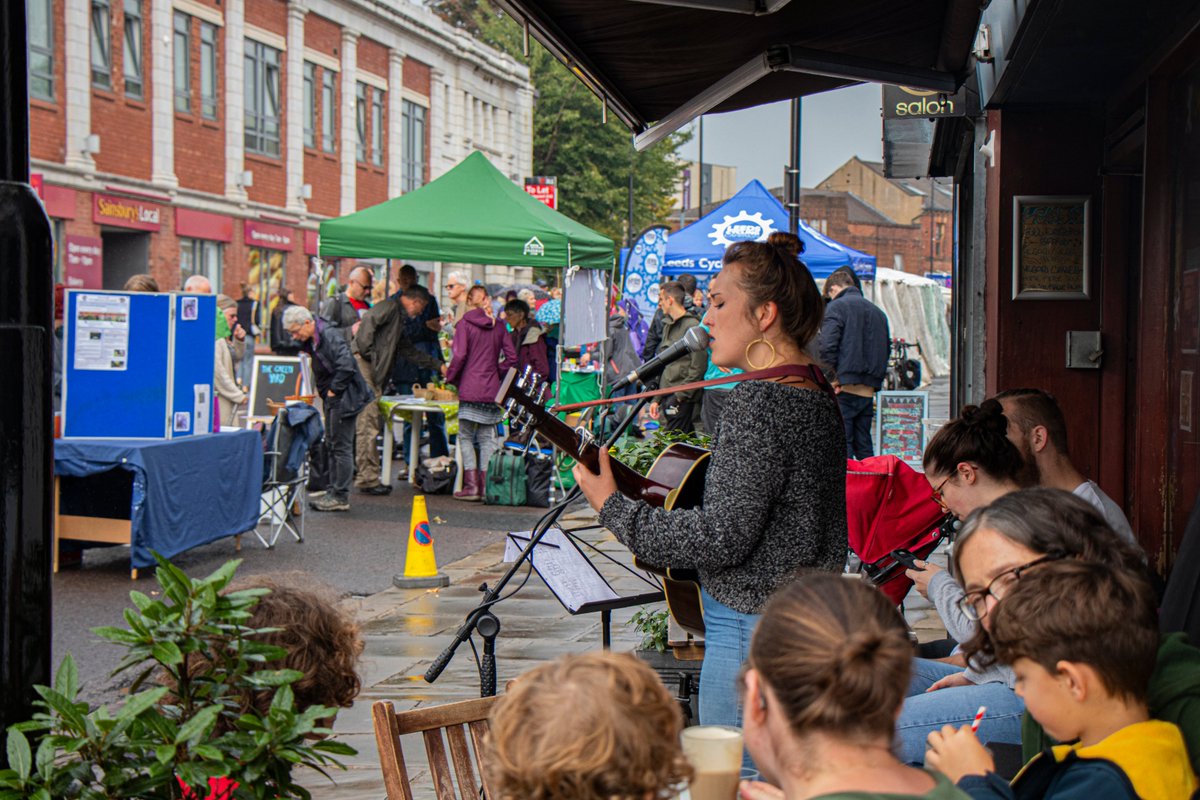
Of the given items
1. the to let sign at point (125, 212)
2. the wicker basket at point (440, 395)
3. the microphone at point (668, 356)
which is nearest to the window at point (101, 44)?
the to let sign at point (125, 212)

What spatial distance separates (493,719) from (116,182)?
28.0m

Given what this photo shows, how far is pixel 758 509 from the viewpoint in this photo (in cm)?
324

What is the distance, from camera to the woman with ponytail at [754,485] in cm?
326

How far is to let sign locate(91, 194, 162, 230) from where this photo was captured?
27125mm

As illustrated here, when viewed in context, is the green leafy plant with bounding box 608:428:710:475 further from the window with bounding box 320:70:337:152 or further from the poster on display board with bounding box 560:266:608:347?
the window with bounding box 320:70:337:152

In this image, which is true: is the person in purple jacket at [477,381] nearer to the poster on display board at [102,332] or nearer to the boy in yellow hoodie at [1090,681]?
the poster on display board at [102,332]

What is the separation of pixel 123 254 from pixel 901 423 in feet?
70.2

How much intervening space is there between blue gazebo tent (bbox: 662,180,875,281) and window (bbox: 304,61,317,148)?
62.1 feet

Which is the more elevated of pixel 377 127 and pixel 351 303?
pixel 377 127

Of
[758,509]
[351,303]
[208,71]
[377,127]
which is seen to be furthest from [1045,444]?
[377,127]

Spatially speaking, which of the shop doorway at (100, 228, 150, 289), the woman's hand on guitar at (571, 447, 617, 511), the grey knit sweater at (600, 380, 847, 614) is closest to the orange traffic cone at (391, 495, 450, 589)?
the woman's hand on guitar at (571, 447, 617, 511)

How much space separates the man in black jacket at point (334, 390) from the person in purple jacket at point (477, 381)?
922mm

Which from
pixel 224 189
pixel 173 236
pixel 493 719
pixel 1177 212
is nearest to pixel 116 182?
pixel 173 236

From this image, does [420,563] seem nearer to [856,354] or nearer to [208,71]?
[856,354]
